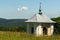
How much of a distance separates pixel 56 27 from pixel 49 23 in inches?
142

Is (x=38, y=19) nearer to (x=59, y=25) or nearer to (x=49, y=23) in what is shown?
(x=49, y=23)

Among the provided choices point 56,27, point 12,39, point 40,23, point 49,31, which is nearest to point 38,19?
point 40,23

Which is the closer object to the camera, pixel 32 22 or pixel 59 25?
pixel 32 22

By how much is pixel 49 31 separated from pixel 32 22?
85.9 inches

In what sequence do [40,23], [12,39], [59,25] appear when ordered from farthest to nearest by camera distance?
[59,25], [40,23], [12,39]

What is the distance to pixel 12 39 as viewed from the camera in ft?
21.2

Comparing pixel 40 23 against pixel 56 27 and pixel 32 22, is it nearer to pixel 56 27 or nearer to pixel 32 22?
pixel 32 22

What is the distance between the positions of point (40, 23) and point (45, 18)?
920 millimetres

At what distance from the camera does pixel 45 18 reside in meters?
22.8

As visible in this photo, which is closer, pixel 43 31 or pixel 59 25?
pixel 43 31

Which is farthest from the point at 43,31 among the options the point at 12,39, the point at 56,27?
the point at 12,39

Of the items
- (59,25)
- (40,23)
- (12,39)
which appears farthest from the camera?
(59,25)

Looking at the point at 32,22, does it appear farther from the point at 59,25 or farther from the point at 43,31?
the point at 59,25

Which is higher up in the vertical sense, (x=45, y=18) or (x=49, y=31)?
(x=45, y=18)
